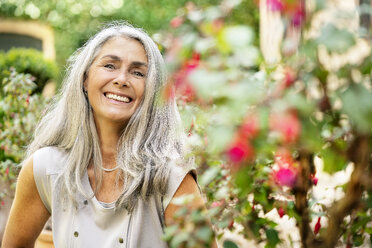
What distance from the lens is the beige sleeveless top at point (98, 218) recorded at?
2203 mm

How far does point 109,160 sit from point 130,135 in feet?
0.55

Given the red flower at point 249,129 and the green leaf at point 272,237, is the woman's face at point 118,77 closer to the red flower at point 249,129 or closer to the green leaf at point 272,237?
the green leaf at point 272,237

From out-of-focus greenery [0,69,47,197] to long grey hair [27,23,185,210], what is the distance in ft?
5.11

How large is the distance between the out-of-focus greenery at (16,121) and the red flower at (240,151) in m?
3.24

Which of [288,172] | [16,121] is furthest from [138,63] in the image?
[16,121]

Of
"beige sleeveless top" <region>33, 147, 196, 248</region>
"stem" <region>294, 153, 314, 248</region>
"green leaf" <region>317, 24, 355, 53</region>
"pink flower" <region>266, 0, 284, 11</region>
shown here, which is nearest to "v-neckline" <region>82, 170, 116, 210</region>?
"beige sleeveless top" <region>33, 147, 196, 248</region>

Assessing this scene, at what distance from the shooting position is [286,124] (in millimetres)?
795

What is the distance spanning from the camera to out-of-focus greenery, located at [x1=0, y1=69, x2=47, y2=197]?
4.02 metres

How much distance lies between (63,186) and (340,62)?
1734 millimetres

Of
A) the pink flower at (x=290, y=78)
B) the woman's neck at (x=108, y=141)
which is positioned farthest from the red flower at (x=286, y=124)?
the woman's neck at (x=108, y=141)

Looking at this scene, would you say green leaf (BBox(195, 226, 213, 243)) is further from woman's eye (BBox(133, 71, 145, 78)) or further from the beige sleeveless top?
woman's eye (BBox(133, 71, 145, 78))

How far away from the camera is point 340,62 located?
859 mm

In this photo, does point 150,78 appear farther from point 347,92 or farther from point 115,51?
point 347,92

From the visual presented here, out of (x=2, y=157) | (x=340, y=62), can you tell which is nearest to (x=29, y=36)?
(x=2, y=157)
